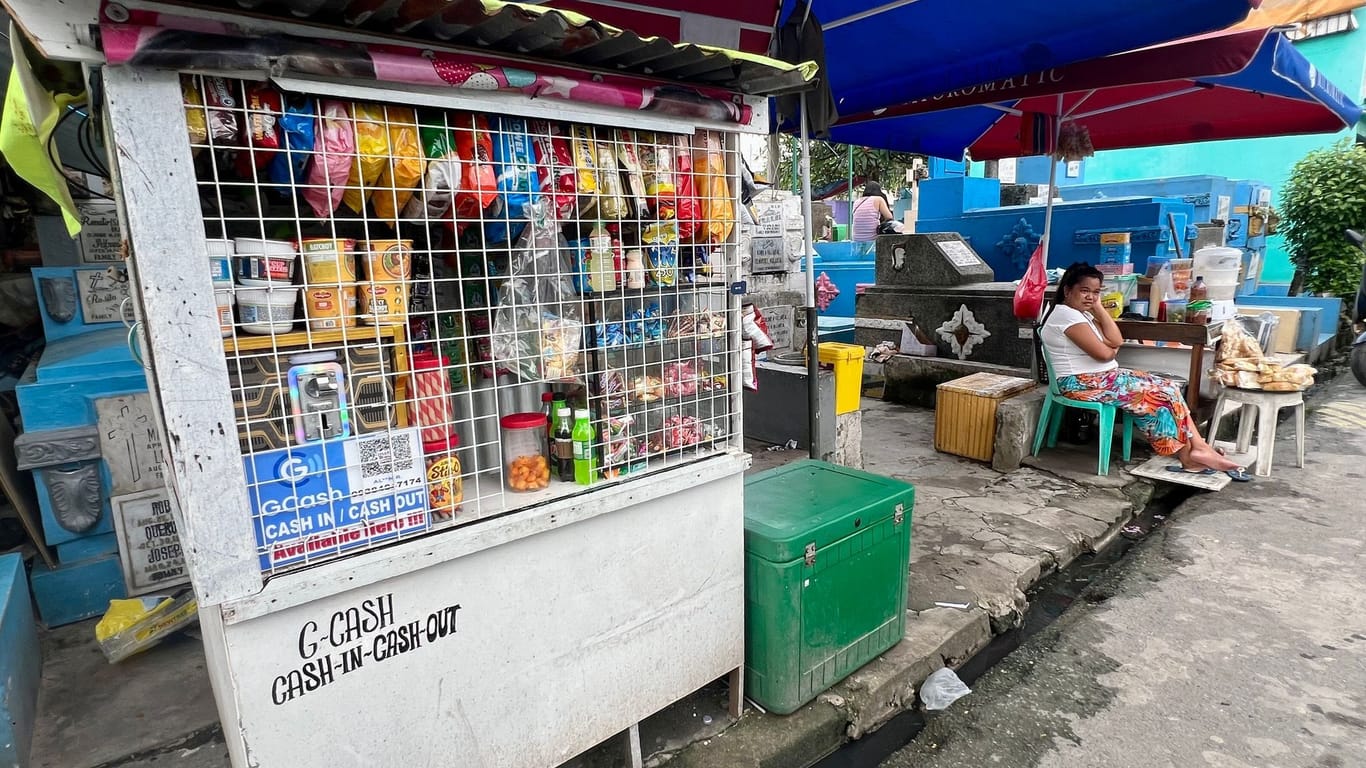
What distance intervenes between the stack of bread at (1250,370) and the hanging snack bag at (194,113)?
604 centimetres

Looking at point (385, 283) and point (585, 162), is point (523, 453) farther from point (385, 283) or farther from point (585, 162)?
point (585, 162)

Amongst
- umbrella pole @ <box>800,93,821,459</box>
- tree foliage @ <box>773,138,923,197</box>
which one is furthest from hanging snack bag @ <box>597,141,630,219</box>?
tree foliage @ <box>773,138,923,197</box>

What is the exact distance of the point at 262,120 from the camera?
4.74ft

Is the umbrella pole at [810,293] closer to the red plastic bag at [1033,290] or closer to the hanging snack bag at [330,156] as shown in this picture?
the hanging snack bag at [330,156]

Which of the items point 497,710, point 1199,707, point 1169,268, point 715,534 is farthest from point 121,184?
point 1169,268

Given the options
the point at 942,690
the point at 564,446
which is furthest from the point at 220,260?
the point at 942,690

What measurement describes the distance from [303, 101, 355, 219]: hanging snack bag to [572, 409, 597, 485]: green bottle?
83cm

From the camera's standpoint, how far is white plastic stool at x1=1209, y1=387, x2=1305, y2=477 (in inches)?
190

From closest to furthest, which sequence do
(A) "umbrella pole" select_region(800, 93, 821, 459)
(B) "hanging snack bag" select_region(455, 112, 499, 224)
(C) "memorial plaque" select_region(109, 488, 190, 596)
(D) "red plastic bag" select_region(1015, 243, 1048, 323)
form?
(B) "hanging snack bag" select_region(455, 112, 499, 224)
(C) "memorial plaque" select_region(109, 488, 190, 596)
(A) "umbrella pole" select_region(800, 93, 821, 459)
(D) "red plastic bag" select_region(1015, 243, 1048, 323)

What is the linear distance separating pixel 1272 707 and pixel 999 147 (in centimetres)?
580

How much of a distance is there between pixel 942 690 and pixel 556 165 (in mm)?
2450

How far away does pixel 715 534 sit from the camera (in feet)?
7.54

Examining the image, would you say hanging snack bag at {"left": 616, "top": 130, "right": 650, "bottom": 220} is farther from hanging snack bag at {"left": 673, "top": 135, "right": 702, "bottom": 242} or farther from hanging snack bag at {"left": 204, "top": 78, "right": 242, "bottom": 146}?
hanging snack bag at {"left": 204, "top": 78, "right": 242, "bottom": 146}

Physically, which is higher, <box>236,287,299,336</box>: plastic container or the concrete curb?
<box>236,287,299,336</box>: plastic container
